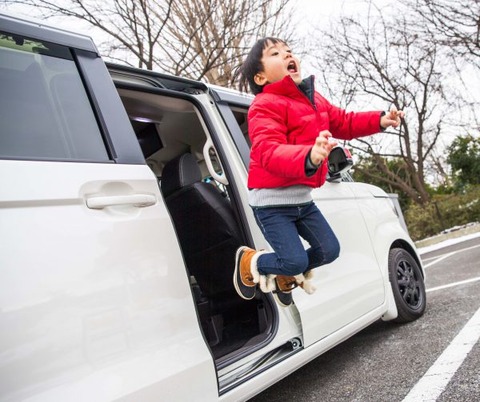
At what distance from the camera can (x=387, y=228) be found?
3.14 meters

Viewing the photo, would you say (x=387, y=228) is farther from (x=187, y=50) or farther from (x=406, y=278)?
(x=187, y=50)

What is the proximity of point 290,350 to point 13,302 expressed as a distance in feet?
4.29

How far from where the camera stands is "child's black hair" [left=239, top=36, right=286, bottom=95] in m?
2.14

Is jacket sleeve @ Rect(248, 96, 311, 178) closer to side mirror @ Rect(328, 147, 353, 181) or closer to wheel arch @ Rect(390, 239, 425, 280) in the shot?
side mirror @ Rect(328, 147, 353, 181)

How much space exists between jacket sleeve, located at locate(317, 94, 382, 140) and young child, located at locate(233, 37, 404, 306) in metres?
0.07

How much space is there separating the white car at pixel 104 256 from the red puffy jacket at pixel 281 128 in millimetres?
265

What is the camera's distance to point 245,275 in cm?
206

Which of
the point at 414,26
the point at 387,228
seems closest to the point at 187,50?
the point at 387,228

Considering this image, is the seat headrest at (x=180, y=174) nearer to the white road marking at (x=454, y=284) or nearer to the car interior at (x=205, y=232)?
the car interior at (x=205, y=232)

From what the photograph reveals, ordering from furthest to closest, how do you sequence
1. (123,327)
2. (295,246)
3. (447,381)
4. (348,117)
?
(348,117), (295,246), (447,381), (123,327)

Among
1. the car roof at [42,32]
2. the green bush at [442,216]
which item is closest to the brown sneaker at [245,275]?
the car roof at [42,32]

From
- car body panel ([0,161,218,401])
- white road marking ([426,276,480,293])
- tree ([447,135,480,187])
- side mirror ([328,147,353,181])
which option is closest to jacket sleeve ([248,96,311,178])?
side mirror ([328,147,353,181])

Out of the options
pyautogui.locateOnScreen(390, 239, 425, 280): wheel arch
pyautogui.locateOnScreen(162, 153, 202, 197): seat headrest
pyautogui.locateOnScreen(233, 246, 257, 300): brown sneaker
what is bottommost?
pyautogui.locateOnScreen(390, 239, 425, 280): wheel arch

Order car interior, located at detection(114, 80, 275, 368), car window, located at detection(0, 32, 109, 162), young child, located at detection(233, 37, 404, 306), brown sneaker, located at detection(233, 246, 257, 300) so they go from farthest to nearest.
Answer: car interior, located at detection(114, 80, 275, 368) < brown sneaker, located at detection(233, 246, 257, 300) < young child, located at detection(233, 37, 404, 306) < car window, located at detection(0, 32, 109, 162)
